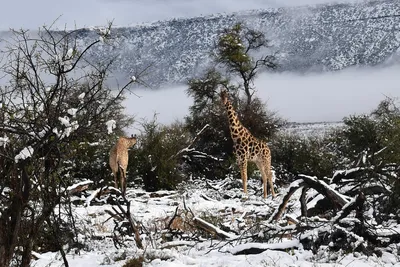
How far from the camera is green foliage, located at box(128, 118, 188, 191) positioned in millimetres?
18047

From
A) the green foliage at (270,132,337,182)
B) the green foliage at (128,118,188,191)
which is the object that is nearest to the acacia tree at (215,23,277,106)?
the green foliage at (270,132,337,182)

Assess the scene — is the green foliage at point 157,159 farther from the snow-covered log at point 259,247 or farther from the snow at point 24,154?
the snow at point 24,154

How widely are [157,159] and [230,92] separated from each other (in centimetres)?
1038

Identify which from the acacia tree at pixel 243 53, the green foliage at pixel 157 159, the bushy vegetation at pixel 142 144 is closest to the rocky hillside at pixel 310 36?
the acacia tree at pixel 243 53

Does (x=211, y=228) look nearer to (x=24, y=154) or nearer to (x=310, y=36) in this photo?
(x=24, y=154)

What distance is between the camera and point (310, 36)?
61625 mm

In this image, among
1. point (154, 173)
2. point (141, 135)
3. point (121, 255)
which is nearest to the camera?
point (121, 255)

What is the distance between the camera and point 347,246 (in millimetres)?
5977

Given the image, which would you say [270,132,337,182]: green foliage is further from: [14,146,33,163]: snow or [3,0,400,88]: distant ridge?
[3,0,400,88]: distant ridge

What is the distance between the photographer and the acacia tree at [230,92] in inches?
917

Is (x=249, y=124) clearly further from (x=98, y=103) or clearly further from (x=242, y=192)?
(x=98, y=103)

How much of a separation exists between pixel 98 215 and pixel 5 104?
5631mm

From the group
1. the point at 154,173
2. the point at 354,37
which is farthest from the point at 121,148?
the point at 354,37

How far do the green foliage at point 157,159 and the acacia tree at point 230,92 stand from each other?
331cm
